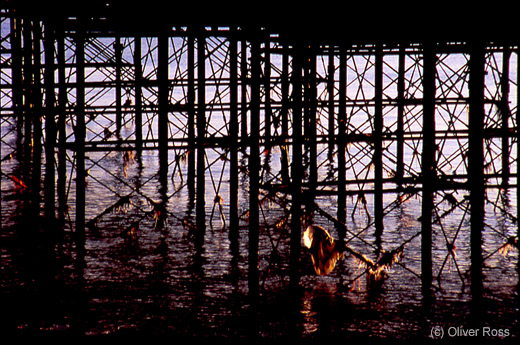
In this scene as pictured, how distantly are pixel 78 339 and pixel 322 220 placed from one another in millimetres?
7874

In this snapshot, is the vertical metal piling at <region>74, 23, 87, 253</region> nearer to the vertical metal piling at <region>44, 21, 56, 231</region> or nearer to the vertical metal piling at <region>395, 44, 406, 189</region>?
the vertical metal piling at <region>44, 21, 56, 231</region>

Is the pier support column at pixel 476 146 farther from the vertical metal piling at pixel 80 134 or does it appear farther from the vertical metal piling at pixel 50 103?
the vertical metal piling at pixel 50 103

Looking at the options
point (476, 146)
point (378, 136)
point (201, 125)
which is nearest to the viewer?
point (476, 146)

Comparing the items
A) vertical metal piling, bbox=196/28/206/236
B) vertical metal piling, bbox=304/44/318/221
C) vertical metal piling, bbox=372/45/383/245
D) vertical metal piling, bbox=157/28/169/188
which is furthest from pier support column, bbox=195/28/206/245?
vertical metal piling, bbox=372/45/383/245

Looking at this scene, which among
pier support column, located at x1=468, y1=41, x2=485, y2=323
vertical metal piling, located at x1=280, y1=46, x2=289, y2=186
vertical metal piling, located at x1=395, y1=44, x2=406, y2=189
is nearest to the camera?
pier support column, located at x1=468, y1=41, x2=485, y2=323

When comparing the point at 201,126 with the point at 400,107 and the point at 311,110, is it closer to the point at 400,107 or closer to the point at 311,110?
the point at 311,110

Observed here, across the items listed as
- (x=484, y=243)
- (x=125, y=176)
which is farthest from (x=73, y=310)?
(x=125, y=176)

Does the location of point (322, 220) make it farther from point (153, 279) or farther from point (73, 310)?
point (73, 310)

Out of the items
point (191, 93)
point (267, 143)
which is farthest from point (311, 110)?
point (191, 93)

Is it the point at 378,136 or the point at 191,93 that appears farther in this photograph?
the point at 191,93

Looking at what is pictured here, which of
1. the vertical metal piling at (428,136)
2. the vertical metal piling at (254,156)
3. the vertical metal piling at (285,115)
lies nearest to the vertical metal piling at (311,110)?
the vertical metal piling at (285,115)

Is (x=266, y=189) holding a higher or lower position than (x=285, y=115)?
lower

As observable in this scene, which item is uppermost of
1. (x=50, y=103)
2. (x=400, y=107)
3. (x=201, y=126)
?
(x=400, y=107)

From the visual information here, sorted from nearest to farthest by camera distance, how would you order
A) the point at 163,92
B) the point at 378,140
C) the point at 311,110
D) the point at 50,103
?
the point at 50,103 → the point at 311,110 → the point at 378,140 → the point at 163,92
